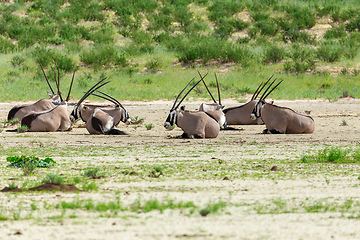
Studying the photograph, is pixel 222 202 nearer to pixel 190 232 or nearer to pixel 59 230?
pixel 190 232

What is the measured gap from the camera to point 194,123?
1423 cm

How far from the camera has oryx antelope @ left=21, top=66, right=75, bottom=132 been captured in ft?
51.0

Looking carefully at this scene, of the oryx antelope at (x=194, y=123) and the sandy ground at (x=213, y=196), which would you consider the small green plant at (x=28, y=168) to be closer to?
the sandy ground at (x=213, y=196)

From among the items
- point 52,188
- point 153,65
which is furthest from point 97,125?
point 153,65

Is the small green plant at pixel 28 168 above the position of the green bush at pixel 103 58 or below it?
below

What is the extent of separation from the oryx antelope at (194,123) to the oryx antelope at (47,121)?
298 cm

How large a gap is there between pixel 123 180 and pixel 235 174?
4.79 ft

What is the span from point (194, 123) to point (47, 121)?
371 cm

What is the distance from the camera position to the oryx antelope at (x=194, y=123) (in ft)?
46.4

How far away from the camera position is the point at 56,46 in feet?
104

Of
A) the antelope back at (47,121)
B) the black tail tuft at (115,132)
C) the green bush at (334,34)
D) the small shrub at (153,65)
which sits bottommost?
the black tail tuft at (115,132)

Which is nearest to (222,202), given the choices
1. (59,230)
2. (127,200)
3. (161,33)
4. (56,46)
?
(127,200)

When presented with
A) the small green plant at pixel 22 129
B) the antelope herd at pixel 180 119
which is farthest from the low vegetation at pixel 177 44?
the small green plant at pixel 22 129

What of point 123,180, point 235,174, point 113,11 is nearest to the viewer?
point 123,180
